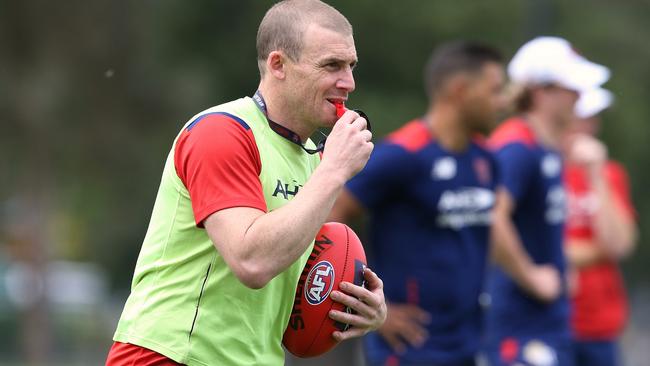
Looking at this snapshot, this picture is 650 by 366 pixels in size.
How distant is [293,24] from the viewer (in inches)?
170

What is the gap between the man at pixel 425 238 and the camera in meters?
7.23

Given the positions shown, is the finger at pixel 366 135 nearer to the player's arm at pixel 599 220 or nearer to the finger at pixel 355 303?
the finger at pixel 355 303

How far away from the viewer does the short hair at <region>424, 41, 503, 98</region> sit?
7648mm

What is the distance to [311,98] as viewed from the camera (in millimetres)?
4324

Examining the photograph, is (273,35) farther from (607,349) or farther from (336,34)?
(607,349)

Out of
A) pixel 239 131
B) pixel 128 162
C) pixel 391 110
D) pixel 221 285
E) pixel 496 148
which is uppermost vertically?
pixel 391 110

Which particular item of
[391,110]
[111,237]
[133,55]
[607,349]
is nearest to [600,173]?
[607,349]

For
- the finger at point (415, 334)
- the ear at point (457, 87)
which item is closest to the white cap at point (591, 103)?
the ear at point (457, 87)

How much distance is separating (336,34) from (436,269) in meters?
3.16

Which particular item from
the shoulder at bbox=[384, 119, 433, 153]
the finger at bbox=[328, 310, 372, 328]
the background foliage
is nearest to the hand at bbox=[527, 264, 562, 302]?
the shoulder at bbox=[384, 119, 433, 153]

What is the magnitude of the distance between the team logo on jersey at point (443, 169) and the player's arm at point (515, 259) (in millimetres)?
599

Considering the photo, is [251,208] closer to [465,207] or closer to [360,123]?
[360,123]

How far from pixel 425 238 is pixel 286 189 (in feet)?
9.97

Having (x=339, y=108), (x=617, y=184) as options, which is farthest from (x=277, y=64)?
(x=617, y=184)
